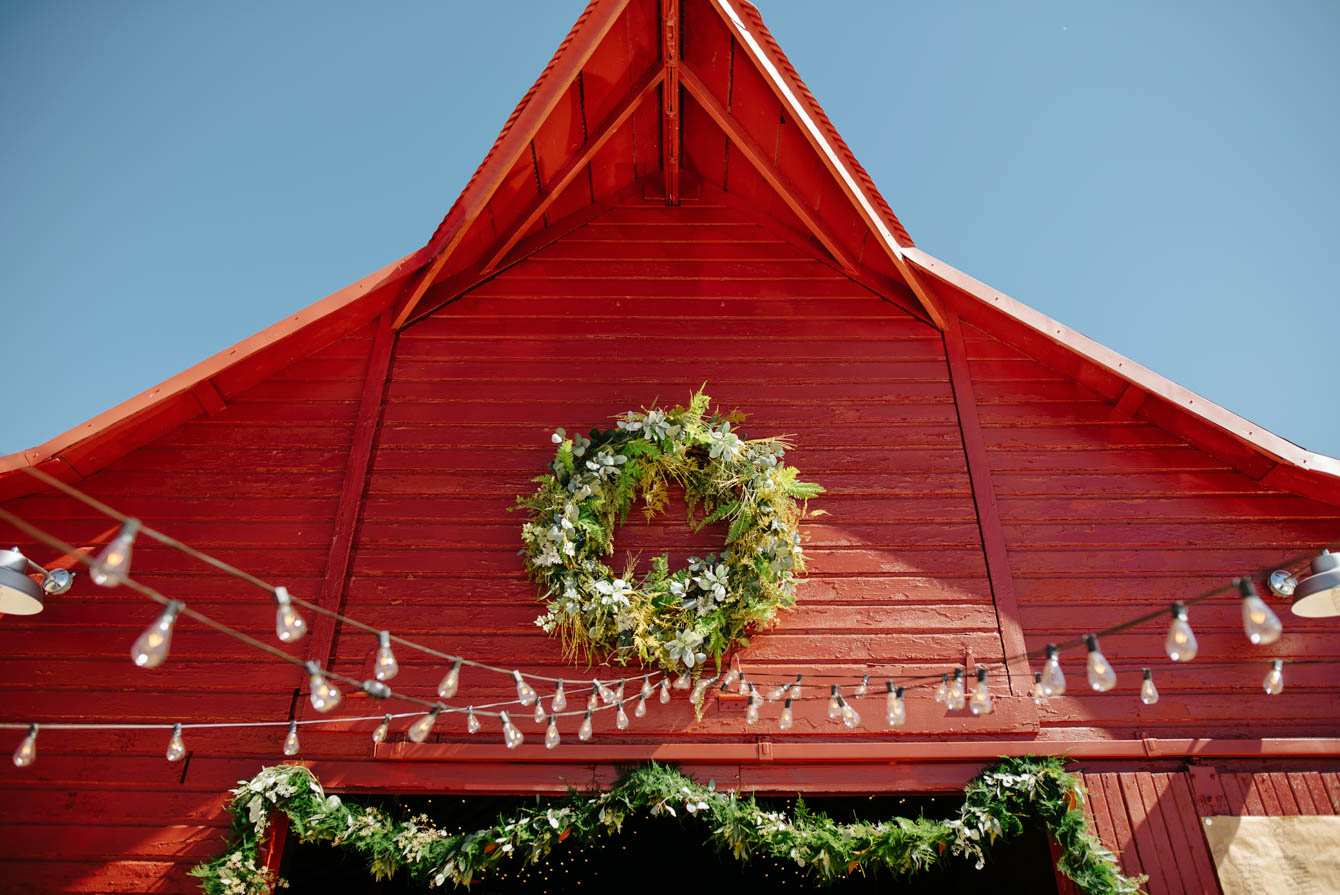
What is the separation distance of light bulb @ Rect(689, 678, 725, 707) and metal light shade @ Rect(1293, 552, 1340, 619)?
287cm

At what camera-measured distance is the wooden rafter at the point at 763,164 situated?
612cm

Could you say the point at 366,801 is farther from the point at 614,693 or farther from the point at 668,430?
the point at 668,430

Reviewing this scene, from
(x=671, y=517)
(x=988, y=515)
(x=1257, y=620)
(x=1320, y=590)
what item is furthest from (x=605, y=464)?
(x=1320, y=590)

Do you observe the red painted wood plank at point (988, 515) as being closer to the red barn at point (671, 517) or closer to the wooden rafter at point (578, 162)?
the red barn at point (671, 517)

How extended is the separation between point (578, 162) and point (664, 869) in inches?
201

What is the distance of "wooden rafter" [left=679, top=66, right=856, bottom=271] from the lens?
6117mm

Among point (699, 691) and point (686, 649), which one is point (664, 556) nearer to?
point (686, 649)

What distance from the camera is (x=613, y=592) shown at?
5.02m

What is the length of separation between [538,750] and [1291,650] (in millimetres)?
4091

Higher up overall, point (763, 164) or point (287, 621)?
point (763, 164)

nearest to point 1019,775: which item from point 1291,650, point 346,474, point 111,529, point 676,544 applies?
point 1291,650

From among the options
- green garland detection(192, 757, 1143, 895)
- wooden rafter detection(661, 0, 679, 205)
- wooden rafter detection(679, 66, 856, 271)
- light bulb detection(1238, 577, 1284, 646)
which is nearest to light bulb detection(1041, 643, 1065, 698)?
light bulb detection(1238, 577, 1284, 646)

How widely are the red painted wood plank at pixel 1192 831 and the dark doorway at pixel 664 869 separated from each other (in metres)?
2.03

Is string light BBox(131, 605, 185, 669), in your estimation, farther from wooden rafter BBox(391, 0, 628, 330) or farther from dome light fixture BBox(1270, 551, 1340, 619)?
dome light fixture BBox(1270, 551, 1340, 619)
